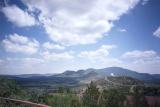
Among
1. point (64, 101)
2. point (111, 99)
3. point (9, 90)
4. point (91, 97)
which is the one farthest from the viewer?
point (9, 90)

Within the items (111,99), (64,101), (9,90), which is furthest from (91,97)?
(9,90)

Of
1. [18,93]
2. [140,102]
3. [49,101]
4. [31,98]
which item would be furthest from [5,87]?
[140,102]

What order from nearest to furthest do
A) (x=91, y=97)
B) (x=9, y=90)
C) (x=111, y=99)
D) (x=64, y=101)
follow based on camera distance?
(x=64, y=101), (x=91, y=97), (x=111, y=99), (x=9, y=90)

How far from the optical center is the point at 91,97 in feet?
23.9

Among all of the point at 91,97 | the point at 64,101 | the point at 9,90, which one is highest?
the point at 9,90

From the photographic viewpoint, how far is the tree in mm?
7036

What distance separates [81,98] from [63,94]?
574 millimetres

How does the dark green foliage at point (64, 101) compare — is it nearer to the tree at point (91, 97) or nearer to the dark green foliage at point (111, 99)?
the tree at point (91, 97)

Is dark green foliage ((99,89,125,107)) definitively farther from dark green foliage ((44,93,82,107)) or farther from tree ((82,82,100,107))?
dark green foliage ((44,93,82,107))

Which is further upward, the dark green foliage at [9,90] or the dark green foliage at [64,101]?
the dark green foliage at [9,90]

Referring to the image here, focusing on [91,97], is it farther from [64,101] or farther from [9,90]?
[9,90]

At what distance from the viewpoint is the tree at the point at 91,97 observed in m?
7.04

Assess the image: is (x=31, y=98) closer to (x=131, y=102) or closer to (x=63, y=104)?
(x=63, y=104)

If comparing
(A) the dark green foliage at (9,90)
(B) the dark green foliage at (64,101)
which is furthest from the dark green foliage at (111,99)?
(A) the dark green foliage at (9,90)
